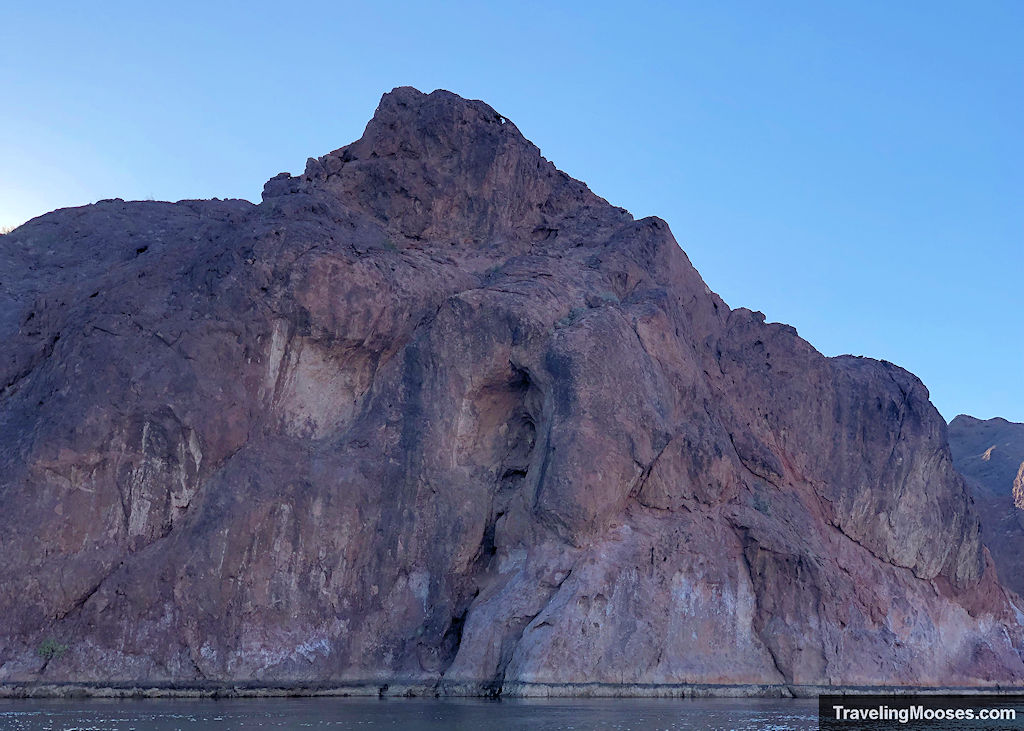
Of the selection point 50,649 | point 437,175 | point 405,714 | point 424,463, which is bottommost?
point 405,714

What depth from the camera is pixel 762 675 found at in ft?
141

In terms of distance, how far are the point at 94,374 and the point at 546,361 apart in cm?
1823

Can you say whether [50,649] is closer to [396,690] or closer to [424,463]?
[396,690]

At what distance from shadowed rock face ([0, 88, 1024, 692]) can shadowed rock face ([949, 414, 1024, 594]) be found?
58.8 feet

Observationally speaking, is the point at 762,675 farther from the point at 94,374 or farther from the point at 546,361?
the point at 94,374

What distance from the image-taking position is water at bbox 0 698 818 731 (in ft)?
83.5

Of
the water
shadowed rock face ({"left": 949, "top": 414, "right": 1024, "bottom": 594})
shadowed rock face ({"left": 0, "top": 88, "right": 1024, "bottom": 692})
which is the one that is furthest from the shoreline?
shadowed rock face ({"left": 949, "top": 414, "right": 1024, "bottom": 594})

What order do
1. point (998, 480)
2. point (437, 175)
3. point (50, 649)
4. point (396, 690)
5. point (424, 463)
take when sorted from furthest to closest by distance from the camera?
point (998, 480)
point (437, 175)
point (424, 463)
point (396, 690)
point (50, 649)

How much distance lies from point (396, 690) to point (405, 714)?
9845 mm

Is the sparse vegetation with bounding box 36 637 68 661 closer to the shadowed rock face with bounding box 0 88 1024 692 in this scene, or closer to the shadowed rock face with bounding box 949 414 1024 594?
the shadowed rock face with bounding box 0 88 1024 692

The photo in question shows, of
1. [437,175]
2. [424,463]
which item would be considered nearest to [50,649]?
[424,463]

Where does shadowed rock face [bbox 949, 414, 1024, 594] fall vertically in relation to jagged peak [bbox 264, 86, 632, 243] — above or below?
below

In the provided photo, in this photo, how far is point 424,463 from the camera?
44.4 m

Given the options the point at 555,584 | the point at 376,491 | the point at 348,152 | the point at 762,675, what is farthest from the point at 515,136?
the point at 762,675
